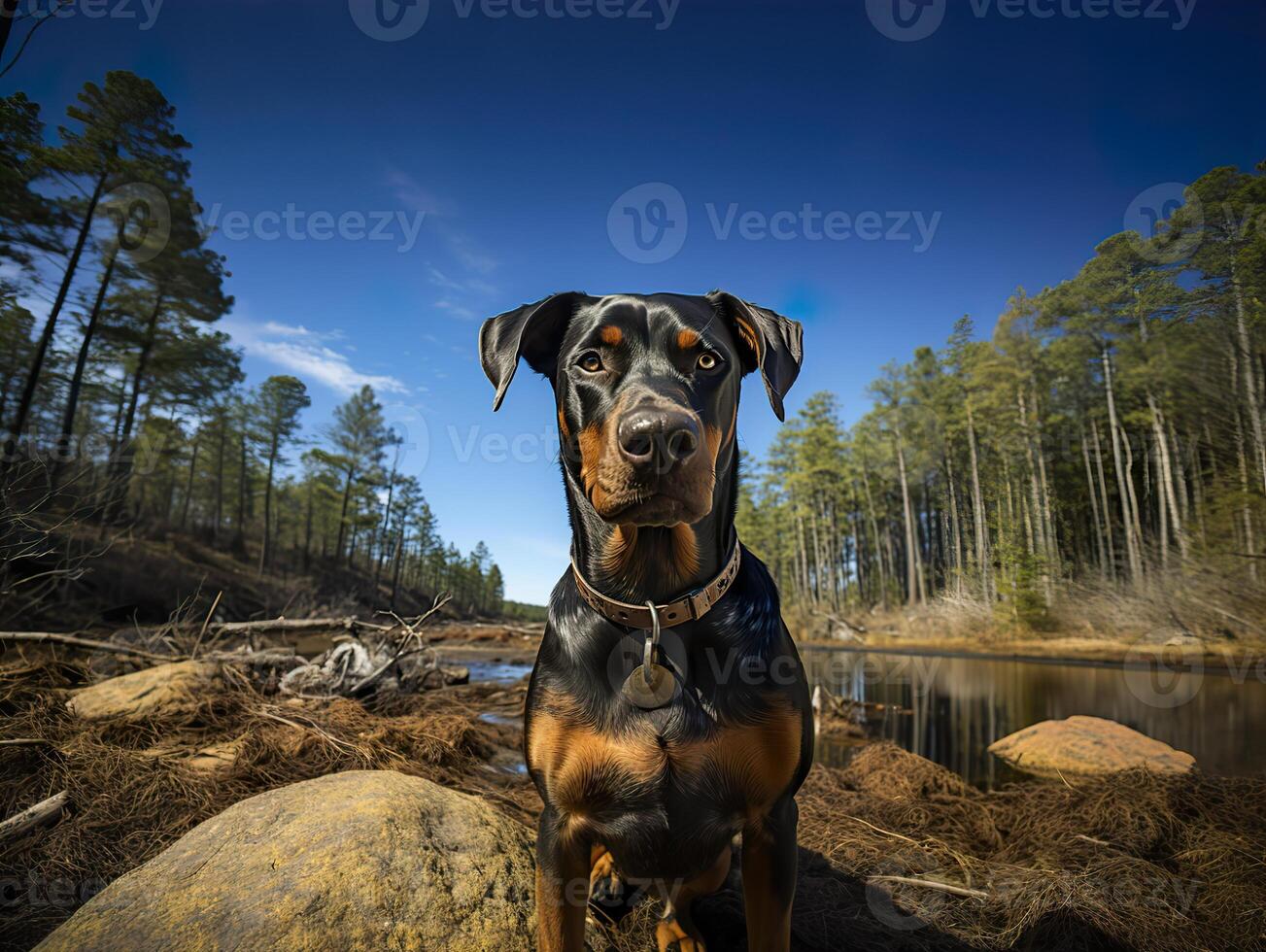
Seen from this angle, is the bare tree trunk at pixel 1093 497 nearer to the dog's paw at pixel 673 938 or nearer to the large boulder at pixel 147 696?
the dog's paw at pixel 673 938

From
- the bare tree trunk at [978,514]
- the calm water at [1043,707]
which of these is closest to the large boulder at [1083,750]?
the calm water at [1043,707]

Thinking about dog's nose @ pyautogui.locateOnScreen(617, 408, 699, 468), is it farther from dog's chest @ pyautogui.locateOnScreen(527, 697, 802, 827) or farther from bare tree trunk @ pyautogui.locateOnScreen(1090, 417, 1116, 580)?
bare tree trunk @ pyautogui.locateOnScreen(1090, 417, 1116, 580)

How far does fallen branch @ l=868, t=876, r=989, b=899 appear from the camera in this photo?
3.00 meters

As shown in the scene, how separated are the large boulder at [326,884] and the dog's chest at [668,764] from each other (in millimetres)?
744

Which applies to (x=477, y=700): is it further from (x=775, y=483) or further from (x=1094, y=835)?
(x=775, y=483)

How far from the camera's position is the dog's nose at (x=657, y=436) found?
5.43 feet

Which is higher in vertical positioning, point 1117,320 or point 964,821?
point 1117,320

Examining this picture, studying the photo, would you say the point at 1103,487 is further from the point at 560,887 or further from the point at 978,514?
the point at 560,887

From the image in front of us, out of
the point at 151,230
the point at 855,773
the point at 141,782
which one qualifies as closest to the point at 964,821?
the point at 855,773

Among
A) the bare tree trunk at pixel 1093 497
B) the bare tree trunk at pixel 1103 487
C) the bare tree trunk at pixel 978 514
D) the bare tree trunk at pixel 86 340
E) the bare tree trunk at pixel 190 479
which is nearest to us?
the bare tree trunk at pixel 86 340

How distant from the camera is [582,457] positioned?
206 cm

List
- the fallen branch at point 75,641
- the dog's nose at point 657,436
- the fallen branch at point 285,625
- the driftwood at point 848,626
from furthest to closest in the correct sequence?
the driftwood at point 848,626, the fallen branch at point 285,625, the fallen branch at point 75,641, the dog's nose at point 657,436

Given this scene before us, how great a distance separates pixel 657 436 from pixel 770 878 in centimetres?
152

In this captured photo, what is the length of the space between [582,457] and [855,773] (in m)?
5.48
